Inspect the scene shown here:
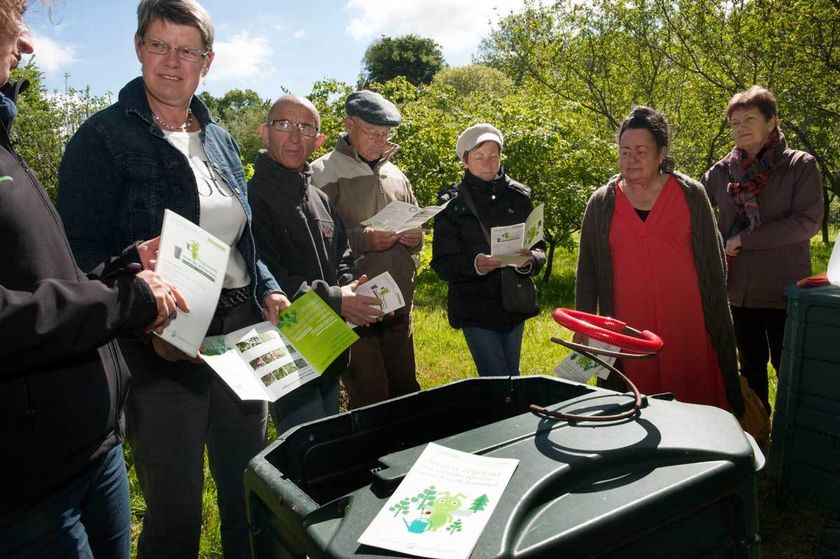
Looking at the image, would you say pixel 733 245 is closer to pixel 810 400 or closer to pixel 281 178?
pixel 810 400

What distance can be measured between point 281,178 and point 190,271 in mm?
1129

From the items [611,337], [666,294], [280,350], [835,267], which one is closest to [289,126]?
[280,350]

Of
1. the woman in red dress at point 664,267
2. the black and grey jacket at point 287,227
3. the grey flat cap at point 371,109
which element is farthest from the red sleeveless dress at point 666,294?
the black and grey jacket at point 287,227

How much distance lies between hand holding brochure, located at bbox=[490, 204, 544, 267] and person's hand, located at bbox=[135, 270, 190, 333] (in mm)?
1956

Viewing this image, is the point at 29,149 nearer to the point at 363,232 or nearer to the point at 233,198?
the point at 363,232

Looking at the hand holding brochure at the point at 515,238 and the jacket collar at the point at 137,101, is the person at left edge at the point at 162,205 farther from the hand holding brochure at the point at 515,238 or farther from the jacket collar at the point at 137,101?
the hand holding brochure at the point at 515,238

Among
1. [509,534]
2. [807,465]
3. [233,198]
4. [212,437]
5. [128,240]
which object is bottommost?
[807,465]

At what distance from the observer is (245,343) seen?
82.6 inches

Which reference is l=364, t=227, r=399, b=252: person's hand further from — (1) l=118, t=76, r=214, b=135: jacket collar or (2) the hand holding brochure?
(1) l=118, t=76, r=214, b=135: jacket collar

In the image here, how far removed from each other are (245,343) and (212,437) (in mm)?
423

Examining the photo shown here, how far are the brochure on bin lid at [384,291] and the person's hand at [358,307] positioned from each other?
150 mm

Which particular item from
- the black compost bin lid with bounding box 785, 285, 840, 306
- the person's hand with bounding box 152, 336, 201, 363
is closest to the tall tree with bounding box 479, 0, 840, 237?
the black compost bin lid with bounding box 785, 285, 840, 306

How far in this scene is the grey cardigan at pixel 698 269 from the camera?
3129 mm

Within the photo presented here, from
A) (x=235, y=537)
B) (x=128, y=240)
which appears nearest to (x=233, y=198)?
(x=128, y=240)
